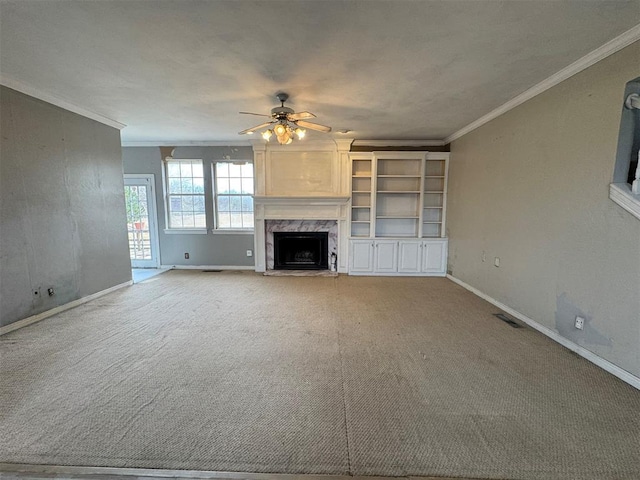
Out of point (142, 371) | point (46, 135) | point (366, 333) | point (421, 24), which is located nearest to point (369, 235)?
point (366, 333)

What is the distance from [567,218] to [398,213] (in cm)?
305

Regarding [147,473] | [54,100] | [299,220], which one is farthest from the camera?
[299,220]

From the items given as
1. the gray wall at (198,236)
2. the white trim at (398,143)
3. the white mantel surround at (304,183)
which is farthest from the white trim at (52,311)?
the white trim at (398,143)

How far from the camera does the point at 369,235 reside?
17.9ft

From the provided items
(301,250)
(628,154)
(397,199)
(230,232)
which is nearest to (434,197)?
(397,199)

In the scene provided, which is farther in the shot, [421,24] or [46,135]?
[46,135]

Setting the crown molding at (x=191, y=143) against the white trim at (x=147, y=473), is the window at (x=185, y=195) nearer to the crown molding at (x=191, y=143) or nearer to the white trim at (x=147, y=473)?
the crown molding at (x=191, y=143)

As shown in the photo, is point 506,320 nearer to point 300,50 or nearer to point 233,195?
point 300,50

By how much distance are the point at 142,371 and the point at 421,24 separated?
333 cm

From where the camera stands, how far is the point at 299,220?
5391 mm

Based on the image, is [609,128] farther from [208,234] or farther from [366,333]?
[208,234]

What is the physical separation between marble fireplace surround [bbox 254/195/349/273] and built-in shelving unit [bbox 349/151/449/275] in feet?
0.84

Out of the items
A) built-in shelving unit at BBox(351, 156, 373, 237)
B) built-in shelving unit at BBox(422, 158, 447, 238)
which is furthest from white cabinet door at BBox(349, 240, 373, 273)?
built-in shelving unit at BBox(422, 158, 447, 238)

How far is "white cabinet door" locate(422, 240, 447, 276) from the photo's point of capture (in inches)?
205
